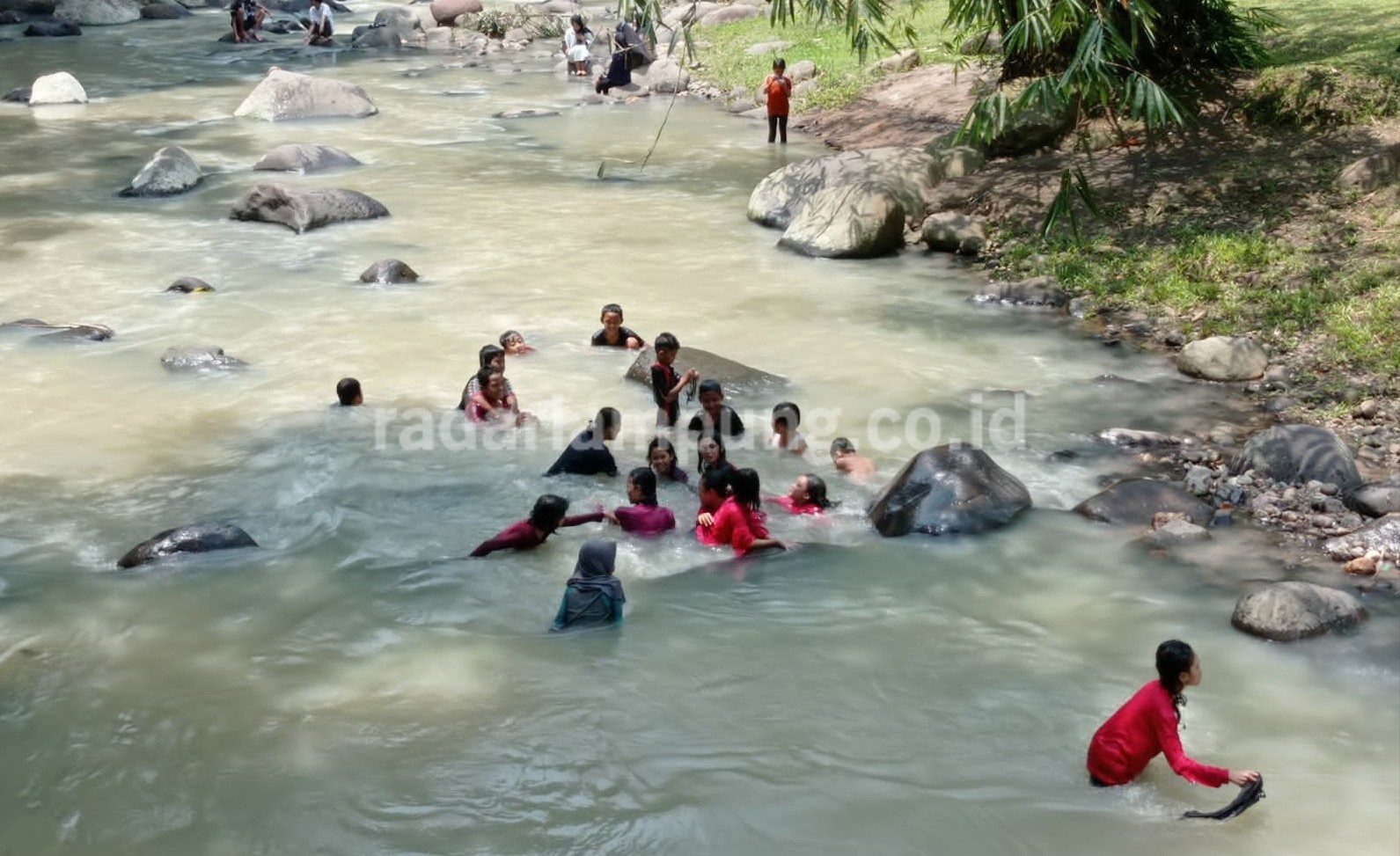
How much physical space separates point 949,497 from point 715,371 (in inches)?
114

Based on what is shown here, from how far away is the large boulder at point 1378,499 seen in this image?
27.1 ft

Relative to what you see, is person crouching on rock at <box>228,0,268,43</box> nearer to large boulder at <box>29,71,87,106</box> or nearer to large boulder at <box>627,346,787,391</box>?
large boulder at <box>29,71,87,106</box>

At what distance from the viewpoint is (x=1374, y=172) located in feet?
41.2

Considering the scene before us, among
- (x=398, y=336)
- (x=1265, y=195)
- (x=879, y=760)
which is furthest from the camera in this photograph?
(x=1265, y=195)

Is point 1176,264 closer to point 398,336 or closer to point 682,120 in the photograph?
point 398,336

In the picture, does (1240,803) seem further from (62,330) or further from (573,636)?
(62,330)

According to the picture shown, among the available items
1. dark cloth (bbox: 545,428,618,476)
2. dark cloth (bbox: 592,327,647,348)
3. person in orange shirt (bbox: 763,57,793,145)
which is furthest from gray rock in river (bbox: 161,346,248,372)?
person in orange shirt (bbox: 763,57,793,145)

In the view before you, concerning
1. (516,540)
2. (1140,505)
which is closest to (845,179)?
(1140,505)

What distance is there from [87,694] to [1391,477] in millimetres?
7282

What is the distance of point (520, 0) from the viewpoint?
38.8 meters

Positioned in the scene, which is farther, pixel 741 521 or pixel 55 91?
pixel 55 91

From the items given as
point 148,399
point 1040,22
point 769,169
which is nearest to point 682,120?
point 769,169

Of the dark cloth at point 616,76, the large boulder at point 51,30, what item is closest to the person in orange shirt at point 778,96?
the dark cloth at point 616,76

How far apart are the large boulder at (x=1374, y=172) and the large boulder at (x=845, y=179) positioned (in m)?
4.23
